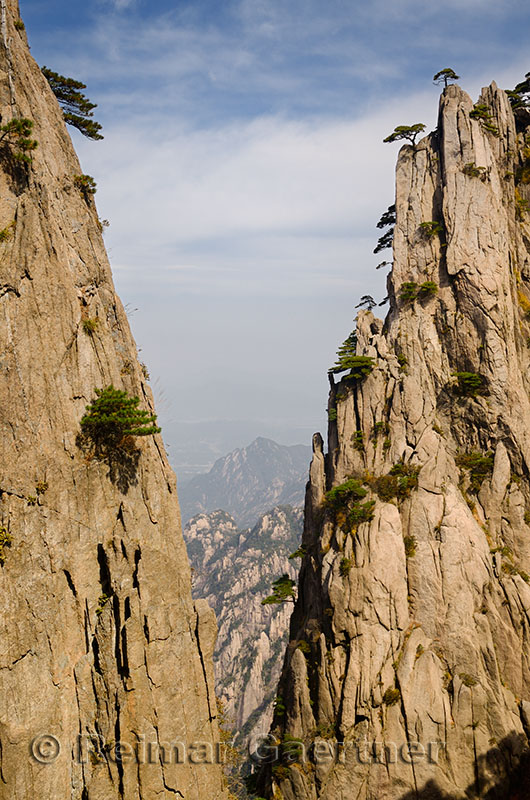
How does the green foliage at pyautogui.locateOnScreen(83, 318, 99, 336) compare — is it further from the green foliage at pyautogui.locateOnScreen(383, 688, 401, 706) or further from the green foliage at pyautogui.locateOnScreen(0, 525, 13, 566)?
the green foliage at pyautogui.locateOnScreen(383, 688, 401, 706)

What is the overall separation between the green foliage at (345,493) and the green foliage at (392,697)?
571 inches

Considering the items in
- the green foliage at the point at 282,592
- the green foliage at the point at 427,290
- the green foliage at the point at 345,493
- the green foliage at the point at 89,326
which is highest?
the green foliage at the point at 427,290

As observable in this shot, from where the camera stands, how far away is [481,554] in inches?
1539

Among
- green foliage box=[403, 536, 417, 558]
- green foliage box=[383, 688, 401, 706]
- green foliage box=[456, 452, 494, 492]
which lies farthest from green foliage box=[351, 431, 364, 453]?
green foliage box=[383, 688, 401, 706]

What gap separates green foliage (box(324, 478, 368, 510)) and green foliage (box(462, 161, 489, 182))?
33388 millimetres

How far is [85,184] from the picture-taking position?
96.8 feet

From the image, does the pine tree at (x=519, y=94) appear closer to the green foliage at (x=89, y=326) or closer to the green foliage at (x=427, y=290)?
the green foliage at (x=427, y=290)

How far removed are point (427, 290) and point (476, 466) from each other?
18.2 metres

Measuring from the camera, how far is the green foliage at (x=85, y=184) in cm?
2909

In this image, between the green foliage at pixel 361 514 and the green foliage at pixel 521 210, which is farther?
the green foliage at pixel 521 210

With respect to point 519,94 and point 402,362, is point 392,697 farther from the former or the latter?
point 519,94

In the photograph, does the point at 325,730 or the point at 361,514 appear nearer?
the point at 325,730

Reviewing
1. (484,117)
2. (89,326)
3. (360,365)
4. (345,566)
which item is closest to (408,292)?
(360,365)

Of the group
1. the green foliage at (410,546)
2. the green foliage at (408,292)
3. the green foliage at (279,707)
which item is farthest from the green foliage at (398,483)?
the green foliage at (279,707)
